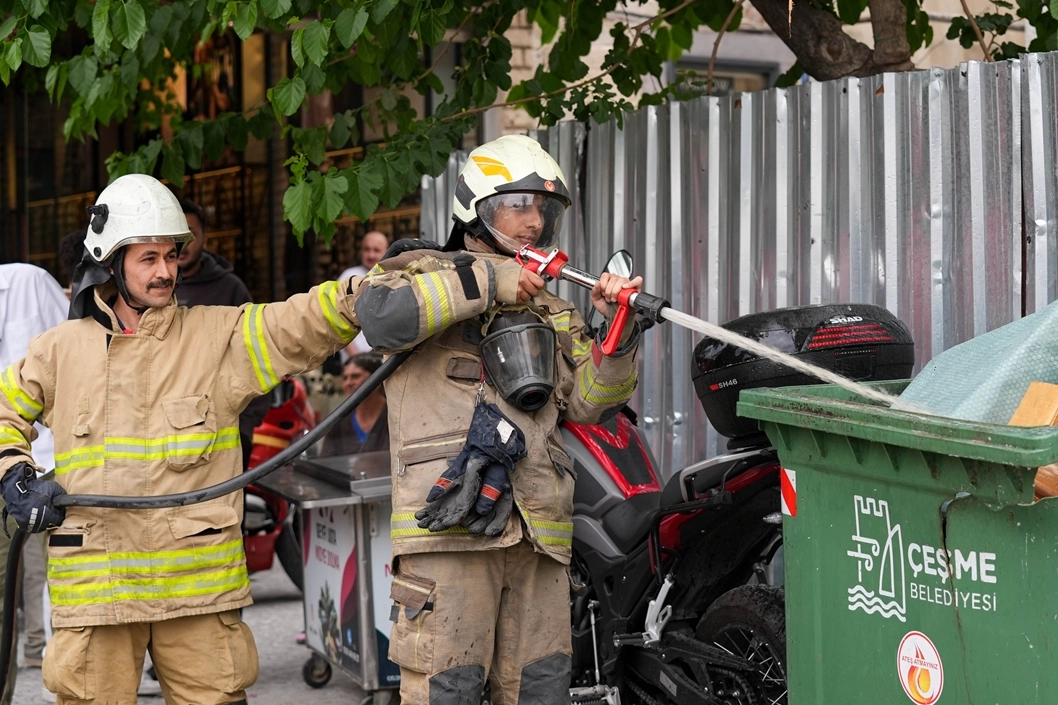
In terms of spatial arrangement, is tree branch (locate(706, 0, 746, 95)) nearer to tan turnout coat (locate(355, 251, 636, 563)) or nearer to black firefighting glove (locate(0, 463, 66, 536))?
tan turnout coat (locate(355, 251, 636, 563))

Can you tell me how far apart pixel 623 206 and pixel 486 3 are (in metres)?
1.13

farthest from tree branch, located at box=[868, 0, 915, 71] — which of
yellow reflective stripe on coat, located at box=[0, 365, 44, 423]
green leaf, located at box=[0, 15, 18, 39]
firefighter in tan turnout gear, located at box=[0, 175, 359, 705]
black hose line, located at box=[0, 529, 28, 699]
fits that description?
black hose line, located at box=[0, 529, 28, 699]

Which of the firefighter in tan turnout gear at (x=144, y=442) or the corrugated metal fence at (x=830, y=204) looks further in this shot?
the corrugated metal fence at (x=830, y=204)

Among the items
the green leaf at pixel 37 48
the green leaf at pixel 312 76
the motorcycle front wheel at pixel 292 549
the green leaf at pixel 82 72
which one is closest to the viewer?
the green leaf at pixel 37 48

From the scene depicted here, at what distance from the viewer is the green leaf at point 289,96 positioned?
13.3 feet

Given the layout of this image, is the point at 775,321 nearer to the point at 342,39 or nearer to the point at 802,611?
the point at 802,611

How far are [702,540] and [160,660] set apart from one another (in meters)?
1.50

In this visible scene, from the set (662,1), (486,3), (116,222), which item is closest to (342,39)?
(116,222)

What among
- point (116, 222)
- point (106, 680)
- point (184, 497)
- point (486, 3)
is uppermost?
point (486, 3)

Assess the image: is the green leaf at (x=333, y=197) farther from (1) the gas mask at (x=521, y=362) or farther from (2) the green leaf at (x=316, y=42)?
(1) the gas mask at (x=521, y=362)

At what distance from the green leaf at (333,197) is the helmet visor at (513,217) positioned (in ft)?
3.32

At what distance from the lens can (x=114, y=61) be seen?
506 cm

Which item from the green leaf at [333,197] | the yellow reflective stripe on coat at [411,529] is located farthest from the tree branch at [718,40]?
the yellow reflective stripe on coat at [411,529]

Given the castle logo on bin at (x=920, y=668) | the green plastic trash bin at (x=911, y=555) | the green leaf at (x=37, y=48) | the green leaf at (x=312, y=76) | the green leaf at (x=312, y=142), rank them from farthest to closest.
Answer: the green leaf at (x=312, y=142) → the green leaf at (x=312, y=76) → the green leaf at (x=37, y=48) → the castle logo on bin at (x=920, y=668) → the green plastic trash bin at (x=911, y=555)
